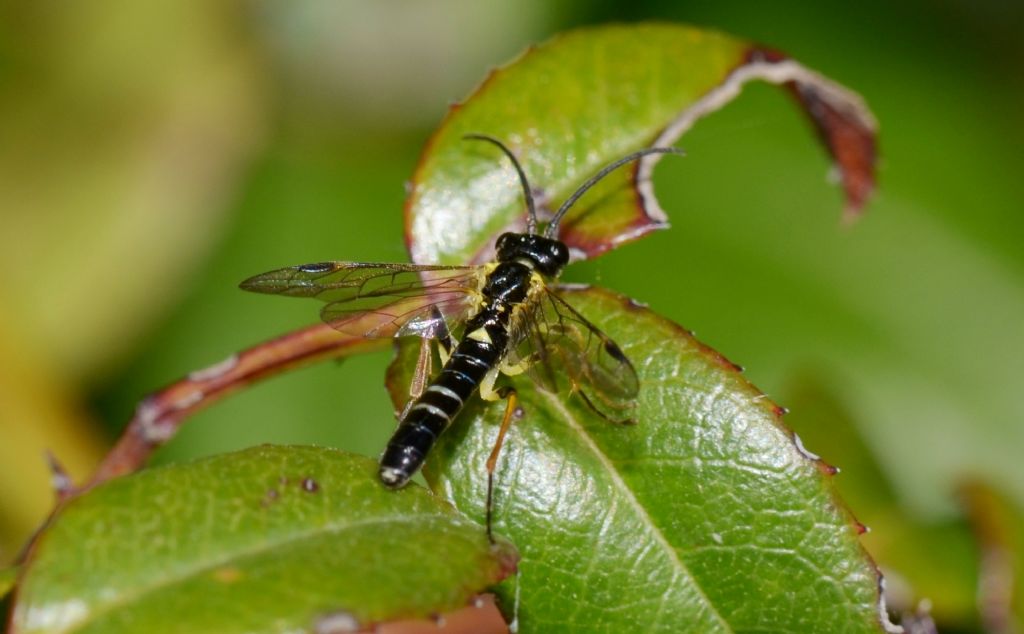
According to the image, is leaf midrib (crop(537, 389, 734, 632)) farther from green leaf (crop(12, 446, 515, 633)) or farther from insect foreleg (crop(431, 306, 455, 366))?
insect foreleg (crop(431, 306, 455, 366))

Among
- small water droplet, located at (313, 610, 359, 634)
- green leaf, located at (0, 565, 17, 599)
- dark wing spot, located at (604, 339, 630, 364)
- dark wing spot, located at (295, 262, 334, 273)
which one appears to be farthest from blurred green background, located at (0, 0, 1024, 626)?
small water droplet, located at (313, 610, 359, 634)

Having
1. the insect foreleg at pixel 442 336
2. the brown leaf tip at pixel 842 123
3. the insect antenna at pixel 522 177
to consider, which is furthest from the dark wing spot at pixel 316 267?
the brown leaf tip at pixel 842 123

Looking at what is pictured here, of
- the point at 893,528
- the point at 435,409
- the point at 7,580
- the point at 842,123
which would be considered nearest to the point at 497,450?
the point at 435,409

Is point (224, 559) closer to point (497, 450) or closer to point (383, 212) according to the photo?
point (497, 450)

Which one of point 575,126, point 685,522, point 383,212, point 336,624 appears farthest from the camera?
point 383,212

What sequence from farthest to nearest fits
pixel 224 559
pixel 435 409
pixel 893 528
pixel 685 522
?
pixel 893 528 → pixel 435 409 → pixel 685 522 → pixel 224 559

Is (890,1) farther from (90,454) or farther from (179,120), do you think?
(90,454)
